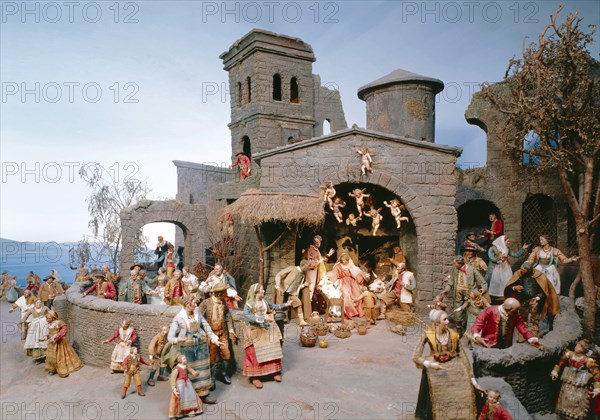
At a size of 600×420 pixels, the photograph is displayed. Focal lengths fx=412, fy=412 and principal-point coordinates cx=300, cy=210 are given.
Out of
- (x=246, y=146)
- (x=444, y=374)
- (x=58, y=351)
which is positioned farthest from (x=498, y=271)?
(x=246, y=146)

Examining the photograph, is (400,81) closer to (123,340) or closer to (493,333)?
(493,333)

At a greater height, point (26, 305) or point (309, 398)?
point (26, 305)

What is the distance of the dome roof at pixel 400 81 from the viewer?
1656 centimetres

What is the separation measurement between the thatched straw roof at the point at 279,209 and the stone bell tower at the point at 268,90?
9.18 m

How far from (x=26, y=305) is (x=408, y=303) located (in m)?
10.00

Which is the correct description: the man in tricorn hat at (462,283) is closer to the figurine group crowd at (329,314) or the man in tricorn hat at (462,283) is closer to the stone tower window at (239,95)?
the figurine group crowd at (329,314)

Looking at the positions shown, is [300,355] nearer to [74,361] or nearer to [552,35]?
[74,361]

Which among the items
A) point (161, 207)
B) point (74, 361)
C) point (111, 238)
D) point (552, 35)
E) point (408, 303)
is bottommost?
point (74, 361)

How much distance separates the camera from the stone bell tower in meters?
19.4

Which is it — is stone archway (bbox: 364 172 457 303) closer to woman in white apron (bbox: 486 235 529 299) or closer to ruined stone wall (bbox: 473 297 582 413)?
woman in white apron (bbox: 486 235 529 299)

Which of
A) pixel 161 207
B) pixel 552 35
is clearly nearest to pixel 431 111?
pixel 552 35

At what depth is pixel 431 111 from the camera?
1702 centimetres

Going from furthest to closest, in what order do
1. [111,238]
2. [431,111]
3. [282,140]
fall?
[111,238], [282,140], [431,111]

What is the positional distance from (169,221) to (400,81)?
423 inches
